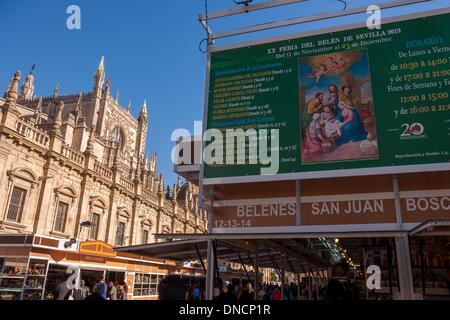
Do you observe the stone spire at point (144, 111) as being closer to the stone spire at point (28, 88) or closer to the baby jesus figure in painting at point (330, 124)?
the stone spire at point (28, 88)

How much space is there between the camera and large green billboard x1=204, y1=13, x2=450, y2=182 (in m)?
7.96

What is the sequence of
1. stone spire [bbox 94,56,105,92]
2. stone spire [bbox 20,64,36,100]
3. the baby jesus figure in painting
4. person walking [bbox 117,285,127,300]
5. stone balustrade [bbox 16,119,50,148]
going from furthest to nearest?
stone spire [bbox 20,64,36,100] < stone spire [bbox 94,56,105,92] < stone balustrade [bbox 16,119,50,148] < person walking [bbox 117,285,127,300] < the baby jesus figure in painting

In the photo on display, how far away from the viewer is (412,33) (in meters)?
8.63

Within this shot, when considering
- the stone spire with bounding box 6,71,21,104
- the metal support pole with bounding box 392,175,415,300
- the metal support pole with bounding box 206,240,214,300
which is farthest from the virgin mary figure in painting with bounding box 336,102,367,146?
the stone spire with bounding box 6,71,21,104

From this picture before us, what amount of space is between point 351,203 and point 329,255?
1455 cm

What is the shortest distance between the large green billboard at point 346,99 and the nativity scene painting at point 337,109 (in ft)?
0.08

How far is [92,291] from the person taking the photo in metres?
17.9

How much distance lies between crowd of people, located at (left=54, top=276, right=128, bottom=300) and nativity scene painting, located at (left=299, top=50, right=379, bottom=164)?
20.0 ft

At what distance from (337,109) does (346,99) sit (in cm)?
34

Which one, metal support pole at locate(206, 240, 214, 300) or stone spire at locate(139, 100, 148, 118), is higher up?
stone spire at locate(139, 100, 148, 118)

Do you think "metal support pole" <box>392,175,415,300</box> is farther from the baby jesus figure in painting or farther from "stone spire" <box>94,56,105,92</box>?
"stone spire" <box>94,56,105,92</box>

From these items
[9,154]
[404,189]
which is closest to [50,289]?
[9,154]

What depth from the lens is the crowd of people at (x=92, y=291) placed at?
37.0ft
